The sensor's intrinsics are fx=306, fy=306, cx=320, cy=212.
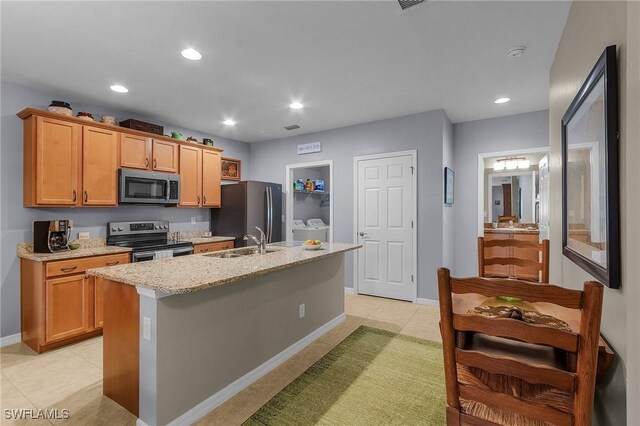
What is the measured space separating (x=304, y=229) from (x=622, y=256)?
17.1 ft

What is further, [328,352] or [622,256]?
[328,352]

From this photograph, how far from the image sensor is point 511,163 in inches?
215

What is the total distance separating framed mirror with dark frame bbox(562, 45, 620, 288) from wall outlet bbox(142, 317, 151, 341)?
2164 millimetres

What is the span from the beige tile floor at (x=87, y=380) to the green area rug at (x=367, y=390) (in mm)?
134

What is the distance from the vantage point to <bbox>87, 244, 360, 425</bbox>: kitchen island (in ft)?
5.66

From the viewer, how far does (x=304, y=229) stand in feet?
20.0

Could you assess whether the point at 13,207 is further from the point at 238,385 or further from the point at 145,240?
the point at 238,385

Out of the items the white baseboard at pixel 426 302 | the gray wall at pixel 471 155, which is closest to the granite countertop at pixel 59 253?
the white baseboard at pixel 426 302

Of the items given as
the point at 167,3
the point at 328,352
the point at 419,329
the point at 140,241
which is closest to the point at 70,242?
the point at 140,241

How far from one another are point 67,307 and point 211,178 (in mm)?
2491

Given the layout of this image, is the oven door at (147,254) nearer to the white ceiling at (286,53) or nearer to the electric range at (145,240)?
the electric range at (145,240)

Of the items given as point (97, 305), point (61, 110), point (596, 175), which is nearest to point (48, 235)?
point (97, 305)

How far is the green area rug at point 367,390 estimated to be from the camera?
189 cm

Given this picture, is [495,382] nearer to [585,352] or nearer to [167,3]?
[585,352]
